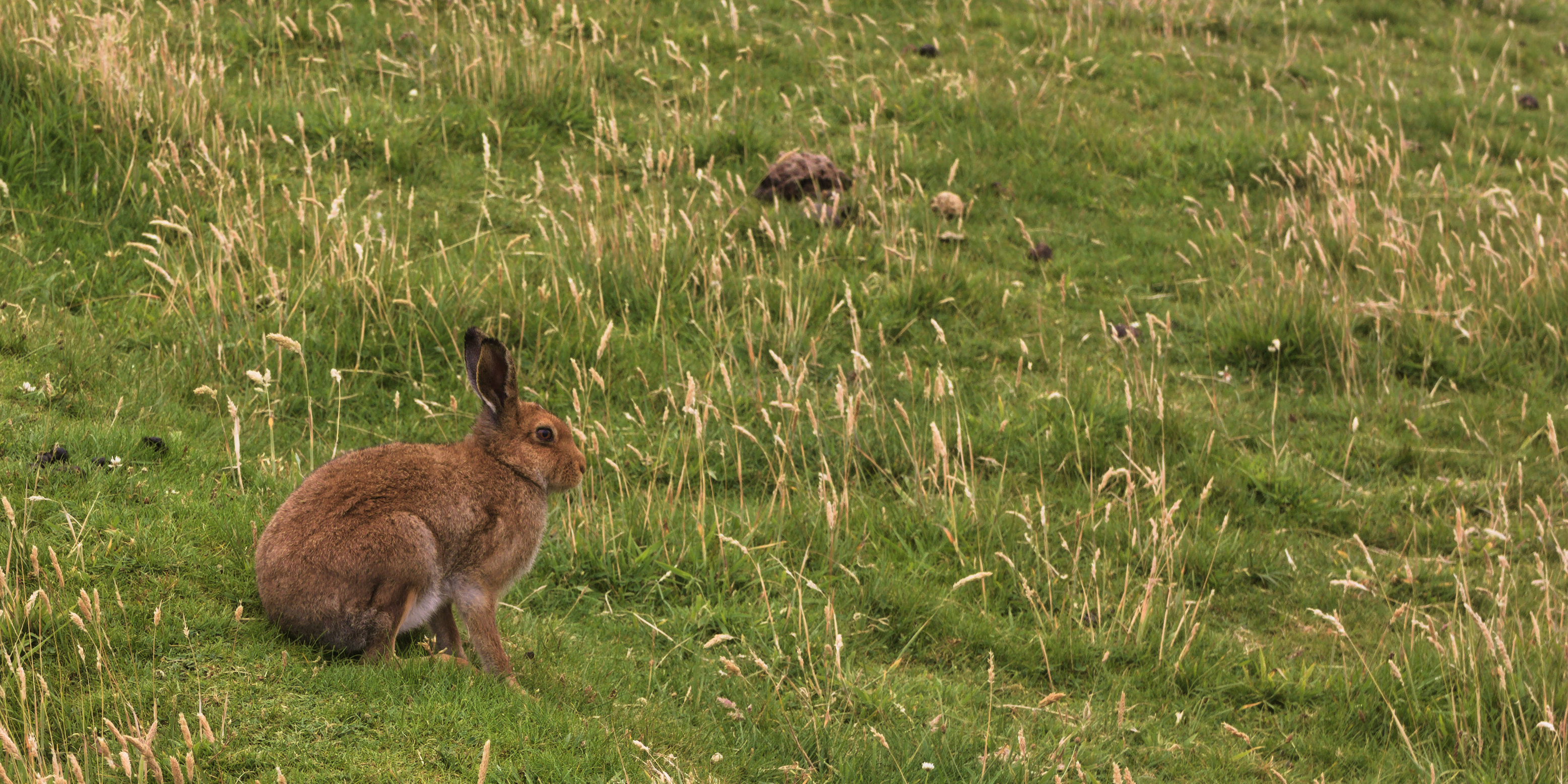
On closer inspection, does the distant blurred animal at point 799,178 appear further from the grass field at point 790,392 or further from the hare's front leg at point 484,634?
the hare's front leg at point 484,634

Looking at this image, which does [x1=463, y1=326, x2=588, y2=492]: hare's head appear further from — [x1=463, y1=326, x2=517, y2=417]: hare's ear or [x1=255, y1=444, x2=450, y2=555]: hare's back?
[x1=255, y1=444, x2=450, y2=555]: hare's back

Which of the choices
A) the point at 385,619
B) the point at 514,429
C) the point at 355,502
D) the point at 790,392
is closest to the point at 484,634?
the point at 385,619

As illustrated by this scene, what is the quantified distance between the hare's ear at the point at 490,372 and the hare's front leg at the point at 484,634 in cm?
78

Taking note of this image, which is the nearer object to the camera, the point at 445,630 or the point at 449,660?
the point at 449,660

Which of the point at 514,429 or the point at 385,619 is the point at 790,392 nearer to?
the point at 514,429

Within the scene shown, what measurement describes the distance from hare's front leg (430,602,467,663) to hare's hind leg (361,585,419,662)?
0.47 meters

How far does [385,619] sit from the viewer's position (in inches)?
172

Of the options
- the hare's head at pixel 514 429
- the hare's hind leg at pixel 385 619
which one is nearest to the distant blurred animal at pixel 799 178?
the hare's head at pixel 514 429

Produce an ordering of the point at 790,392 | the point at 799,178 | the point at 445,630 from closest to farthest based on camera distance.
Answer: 1. the point at 445,630
2. the point at 790,392
3. the point at 799,178

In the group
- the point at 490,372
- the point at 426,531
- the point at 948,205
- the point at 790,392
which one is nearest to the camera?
the point at 426,531

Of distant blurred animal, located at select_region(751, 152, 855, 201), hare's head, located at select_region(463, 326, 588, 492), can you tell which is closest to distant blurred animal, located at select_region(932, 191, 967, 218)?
distant blurred animal, located at select_region(751, 152, 855, 201)

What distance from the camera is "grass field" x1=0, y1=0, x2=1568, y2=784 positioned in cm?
478

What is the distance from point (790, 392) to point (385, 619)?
349 cm

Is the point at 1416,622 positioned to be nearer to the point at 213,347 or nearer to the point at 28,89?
the point at 213,347
